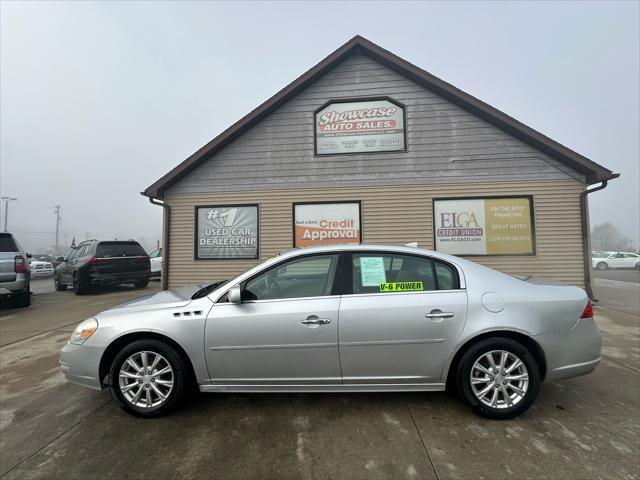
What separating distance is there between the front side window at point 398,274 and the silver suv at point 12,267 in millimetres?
8548

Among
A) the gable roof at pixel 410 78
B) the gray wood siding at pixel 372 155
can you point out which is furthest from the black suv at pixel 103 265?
the gray wood siding at pixel 372 155

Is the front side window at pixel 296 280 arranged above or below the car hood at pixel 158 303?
above

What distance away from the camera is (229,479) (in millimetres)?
1987

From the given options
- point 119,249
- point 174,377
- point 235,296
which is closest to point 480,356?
point 235,296

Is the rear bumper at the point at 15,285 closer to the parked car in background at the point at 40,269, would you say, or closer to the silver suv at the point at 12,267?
the silver suv at the point at 12,267

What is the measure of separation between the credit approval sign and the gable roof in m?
2.69

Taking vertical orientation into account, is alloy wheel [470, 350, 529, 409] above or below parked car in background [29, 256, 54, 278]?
below

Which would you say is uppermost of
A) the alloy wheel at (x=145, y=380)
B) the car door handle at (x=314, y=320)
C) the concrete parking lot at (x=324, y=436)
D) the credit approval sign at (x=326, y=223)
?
the credit approval sign at (x=326, y=223)

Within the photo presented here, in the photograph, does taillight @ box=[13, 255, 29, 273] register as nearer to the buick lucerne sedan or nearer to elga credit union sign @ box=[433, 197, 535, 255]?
the buick lucerne sedan

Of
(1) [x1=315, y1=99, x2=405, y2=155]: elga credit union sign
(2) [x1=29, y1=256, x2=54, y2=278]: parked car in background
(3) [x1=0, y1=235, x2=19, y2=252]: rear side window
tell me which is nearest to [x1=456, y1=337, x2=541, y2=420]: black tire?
(1) [x1=315, y1=99, x2=405, y2=155]: elga credit union sign

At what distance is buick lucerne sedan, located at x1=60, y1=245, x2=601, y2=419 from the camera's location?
102 inches

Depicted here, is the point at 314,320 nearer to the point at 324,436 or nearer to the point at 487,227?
the point at 324,436

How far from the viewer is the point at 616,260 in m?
24.8

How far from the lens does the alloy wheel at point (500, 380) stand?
2.58 meters
